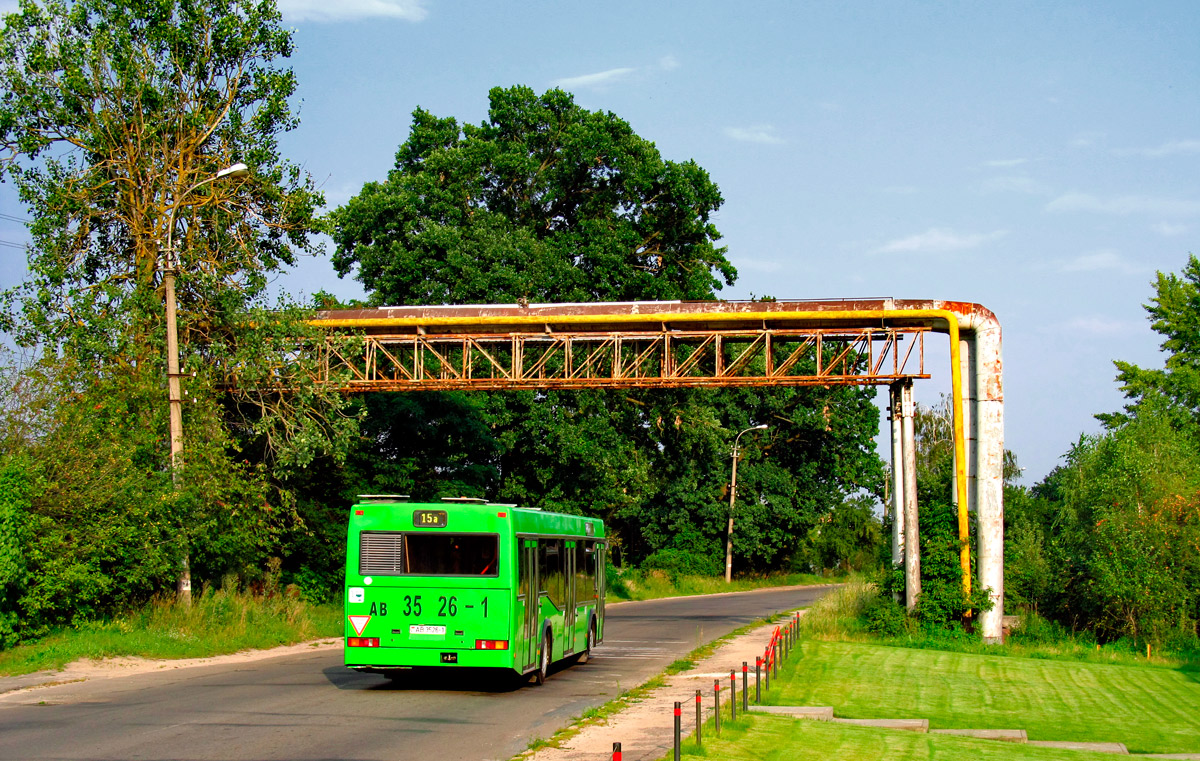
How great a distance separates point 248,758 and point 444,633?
5.45 metres

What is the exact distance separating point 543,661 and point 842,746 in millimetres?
7047

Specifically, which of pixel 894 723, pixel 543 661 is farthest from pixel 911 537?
pixel 894 723

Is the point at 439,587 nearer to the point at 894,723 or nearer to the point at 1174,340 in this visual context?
the point at 894,723

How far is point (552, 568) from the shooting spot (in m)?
18.7

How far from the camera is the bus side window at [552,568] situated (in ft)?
59.1

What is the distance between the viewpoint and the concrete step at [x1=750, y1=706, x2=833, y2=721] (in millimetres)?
14070

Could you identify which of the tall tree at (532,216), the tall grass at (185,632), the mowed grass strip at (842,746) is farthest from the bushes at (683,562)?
the mowed grass strip at (842,746)

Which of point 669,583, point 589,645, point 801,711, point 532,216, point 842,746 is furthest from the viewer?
point 669,583

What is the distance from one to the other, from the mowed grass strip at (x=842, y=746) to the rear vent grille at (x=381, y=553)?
573 centimetres

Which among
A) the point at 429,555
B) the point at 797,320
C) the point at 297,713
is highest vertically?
the point at 797,320

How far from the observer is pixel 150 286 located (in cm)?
2783

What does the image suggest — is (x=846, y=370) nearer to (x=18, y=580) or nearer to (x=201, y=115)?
(x=201, y=115)

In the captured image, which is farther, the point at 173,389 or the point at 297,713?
the point at 173,389

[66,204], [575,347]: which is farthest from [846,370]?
[66,204]
